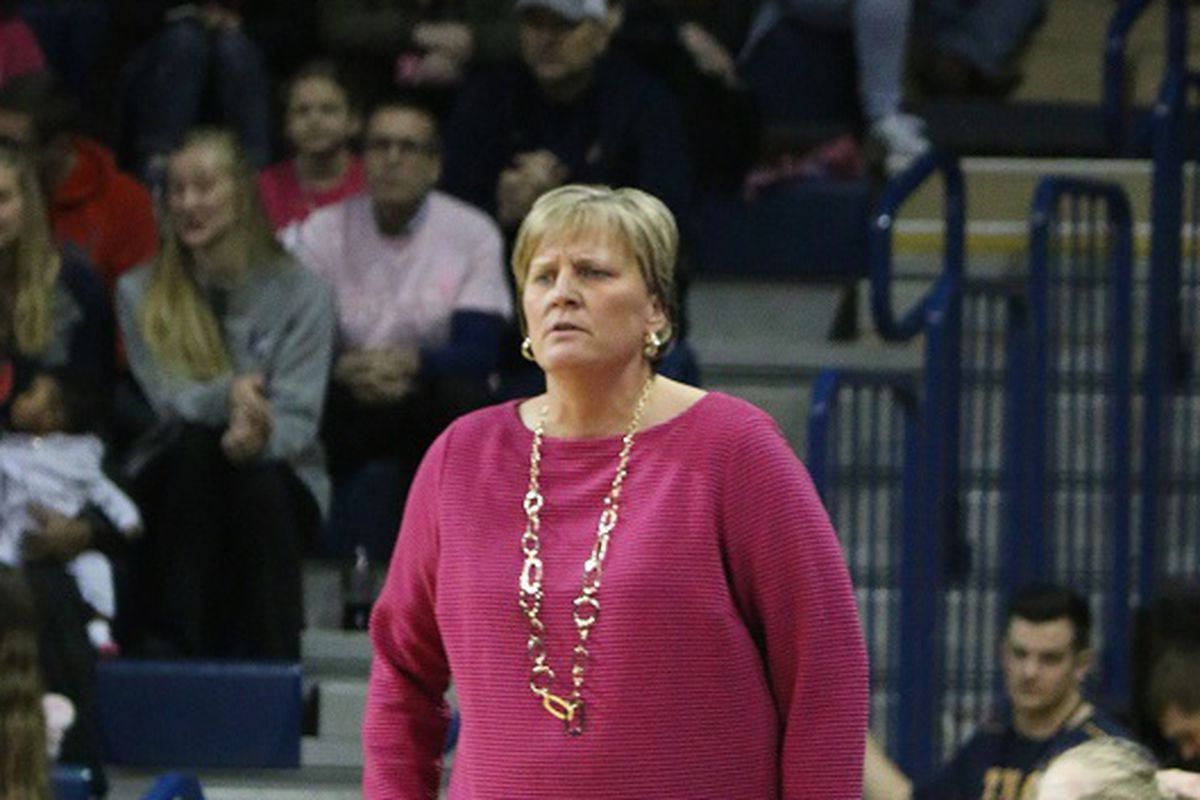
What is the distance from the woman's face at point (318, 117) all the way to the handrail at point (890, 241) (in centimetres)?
151

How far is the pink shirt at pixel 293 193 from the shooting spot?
8.06 metres

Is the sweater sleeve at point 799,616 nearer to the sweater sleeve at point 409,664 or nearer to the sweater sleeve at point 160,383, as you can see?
the sweater sleeve at point 409,664

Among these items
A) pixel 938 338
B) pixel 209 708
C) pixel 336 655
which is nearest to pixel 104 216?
pixel 336 655

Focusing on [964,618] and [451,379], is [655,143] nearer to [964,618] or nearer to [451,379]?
[451,379]

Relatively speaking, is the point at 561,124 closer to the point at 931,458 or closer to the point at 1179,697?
the point at 931,458

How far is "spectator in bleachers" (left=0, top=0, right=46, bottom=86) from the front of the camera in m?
8.80

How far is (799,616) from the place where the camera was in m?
3.54

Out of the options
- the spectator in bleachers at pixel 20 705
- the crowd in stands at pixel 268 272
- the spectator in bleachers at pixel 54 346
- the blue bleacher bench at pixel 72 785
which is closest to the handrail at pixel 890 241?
the crowd in stands at pixel 268 272

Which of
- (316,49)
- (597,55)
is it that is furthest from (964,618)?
(316,49)

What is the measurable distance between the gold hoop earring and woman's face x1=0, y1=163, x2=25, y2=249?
3650 mm

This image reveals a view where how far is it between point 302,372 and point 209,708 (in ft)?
2.77

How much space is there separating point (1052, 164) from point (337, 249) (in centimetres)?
226

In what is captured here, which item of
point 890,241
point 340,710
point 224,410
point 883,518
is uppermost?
point 890,241

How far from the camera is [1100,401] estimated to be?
8000mm
